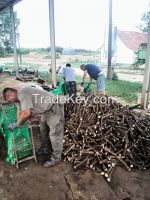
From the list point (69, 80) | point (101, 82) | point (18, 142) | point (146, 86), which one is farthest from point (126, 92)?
point (18, 142)

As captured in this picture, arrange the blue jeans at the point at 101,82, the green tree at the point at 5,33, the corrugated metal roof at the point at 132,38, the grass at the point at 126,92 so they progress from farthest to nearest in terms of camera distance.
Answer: the corrugated metal roof at the point at 132,38, the green tree at the point at 5,33, the grass at the point at 126,92, the blue jeans at the point at 101,82

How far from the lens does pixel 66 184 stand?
9.02ft

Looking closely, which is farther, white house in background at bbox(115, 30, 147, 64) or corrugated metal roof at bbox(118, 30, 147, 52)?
white house in background at bbox(115, 30, 147, 64)

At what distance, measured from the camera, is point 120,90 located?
816 centimetres

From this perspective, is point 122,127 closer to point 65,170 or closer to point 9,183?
point 65,170

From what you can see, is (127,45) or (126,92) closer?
(126,92)

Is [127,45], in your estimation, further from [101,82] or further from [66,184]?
[66,184]

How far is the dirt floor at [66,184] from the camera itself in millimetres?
2545

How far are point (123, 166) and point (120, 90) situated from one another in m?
5.35

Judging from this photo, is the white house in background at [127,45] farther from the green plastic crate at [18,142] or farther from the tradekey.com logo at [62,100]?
the green plastic crate at [18,142]

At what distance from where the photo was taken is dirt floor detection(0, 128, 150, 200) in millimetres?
2545

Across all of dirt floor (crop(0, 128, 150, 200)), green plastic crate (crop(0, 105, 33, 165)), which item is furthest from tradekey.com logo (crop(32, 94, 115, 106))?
dirt floor (crop(0, 128, 150, 200))

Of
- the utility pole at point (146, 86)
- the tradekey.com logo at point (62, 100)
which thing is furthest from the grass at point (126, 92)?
the tradekey.com logo at point (62, 100)

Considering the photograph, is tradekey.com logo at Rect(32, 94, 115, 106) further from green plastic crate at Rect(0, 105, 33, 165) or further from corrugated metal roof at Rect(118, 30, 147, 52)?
corrugated metal roof at Rect(118, 30, 147, 52)
